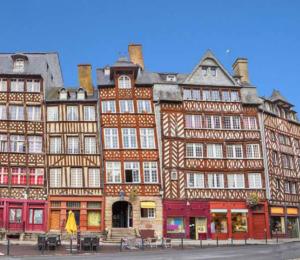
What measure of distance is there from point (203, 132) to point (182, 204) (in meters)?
5.38

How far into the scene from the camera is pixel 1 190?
31266mm

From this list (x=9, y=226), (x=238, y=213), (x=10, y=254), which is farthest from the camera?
(x=238, y=213)

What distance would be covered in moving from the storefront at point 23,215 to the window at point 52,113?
5.76 metres

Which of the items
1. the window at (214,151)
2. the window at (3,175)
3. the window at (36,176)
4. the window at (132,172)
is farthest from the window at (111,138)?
the window at (3,175)

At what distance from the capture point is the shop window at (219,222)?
33031 mm

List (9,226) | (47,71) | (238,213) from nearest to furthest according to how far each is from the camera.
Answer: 1. (9,226)
2. (238,213)
3. (47,71)

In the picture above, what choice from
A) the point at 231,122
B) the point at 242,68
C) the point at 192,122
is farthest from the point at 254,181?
the point at 242,68

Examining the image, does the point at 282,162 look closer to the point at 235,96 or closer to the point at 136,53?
the point at 235,96

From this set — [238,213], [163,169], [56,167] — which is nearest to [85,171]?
[56,167]

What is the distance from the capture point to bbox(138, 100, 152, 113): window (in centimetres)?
3406

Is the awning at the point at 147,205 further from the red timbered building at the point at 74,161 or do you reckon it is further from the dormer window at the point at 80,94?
the dormer window at the point at 80,94

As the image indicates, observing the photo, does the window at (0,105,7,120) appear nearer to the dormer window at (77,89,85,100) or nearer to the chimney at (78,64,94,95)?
the dormer window at (77,89,85,100)

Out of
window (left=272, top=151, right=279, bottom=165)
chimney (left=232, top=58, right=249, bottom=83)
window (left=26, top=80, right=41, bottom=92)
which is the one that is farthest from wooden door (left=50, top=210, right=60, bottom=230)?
chimney (left=232, top=58, right=249, bottom=83)

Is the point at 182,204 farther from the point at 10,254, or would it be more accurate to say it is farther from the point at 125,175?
the point at 10,254
